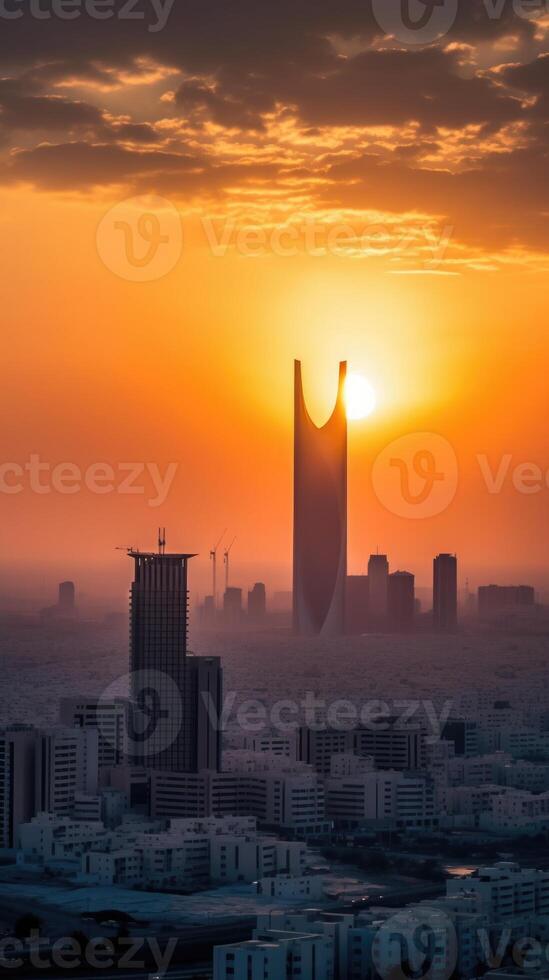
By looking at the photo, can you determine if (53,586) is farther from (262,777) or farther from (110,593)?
(262,777)

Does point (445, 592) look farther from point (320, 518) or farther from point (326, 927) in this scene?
point (326, 927)

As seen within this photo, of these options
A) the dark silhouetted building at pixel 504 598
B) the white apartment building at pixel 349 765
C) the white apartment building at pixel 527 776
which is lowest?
the white apartment building at pixel 527 776

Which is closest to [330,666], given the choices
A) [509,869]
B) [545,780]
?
[545,780]

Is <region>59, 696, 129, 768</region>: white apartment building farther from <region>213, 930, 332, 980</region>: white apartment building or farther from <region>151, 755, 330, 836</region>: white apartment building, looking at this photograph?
<region>213, 930, 332, 980</region>: white apartment building

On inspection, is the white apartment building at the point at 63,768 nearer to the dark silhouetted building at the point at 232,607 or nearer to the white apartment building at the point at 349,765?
the white apartment building at the point at 349,765

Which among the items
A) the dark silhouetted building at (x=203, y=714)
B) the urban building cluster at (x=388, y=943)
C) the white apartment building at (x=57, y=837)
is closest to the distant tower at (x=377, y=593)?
the dark silhouetted building at (x=203, y=714)
